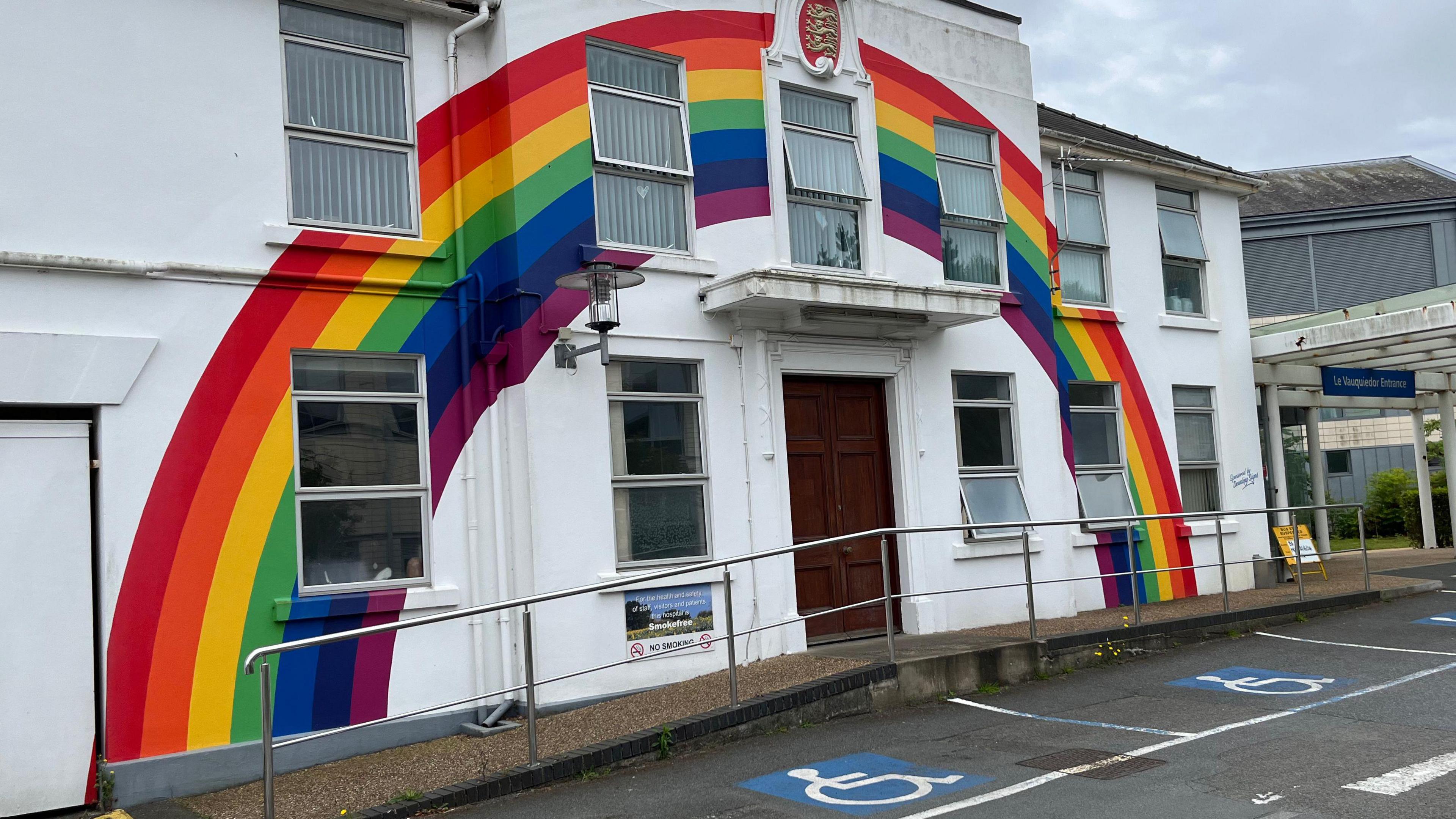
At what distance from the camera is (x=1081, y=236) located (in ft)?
47.5

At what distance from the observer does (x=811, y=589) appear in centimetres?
1127

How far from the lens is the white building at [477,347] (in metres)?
8.00

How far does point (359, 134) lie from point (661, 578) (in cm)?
428

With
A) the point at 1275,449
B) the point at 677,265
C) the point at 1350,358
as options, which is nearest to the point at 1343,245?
the point at 1350,358

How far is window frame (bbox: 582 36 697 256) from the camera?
10.2m

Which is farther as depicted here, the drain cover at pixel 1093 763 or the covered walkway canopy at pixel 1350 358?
the covered walkway canopy at pixel 1350 358

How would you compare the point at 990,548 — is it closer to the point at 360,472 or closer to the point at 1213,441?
the point at 1213,441

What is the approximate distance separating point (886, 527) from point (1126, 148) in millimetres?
6773

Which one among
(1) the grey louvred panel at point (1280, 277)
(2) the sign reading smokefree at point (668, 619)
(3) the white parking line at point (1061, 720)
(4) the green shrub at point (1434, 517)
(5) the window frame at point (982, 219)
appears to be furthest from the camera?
(1) the grey louvred panel at point (1280, 277)

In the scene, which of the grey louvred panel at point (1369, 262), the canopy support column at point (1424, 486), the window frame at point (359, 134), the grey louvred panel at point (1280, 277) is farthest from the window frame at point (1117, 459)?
the grey louvred panel at point (1369, 262)

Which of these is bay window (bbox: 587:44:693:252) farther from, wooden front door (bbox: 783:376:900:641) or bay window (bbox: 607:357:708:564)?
wooden front door (bbox: 783:376:900:641)

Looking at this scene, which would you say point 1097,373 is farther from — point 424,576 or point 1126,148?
point 424,576

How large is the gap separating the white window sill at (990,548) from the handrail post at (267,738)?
729 cm

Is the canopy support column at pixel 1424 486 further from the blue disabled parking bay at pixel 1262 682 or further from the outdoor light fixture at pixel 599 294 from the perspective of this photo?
the outdoor light fixture at pixel 599 294
